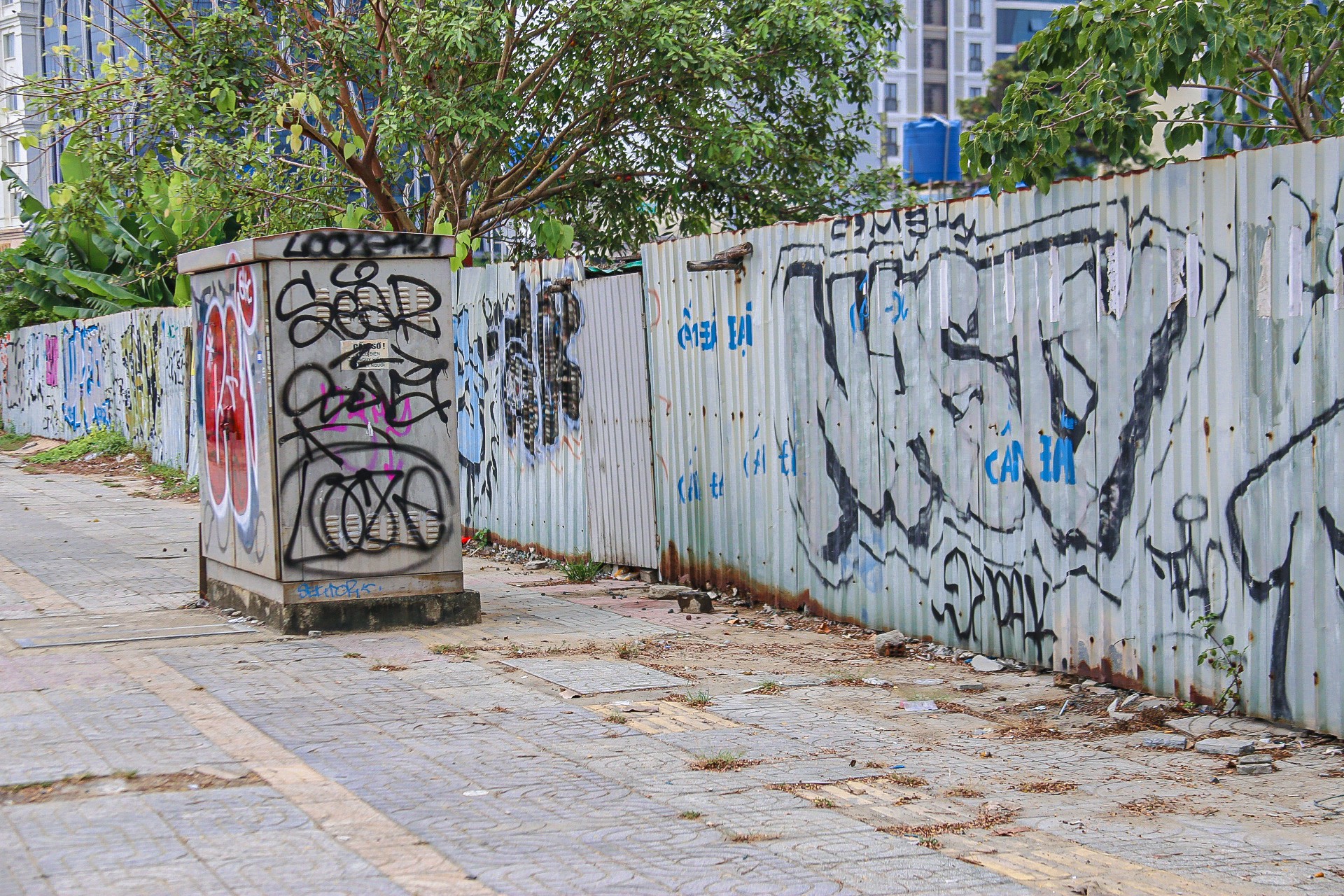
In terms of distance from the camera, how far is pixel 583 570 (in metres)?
10.7

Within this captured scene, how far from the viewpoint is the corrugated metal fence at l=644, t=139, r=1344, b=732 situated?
222 inches

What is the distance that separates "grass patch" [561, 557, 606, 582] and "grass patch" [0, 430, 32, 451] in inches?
827

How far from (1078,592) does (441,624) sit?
392 centimetres

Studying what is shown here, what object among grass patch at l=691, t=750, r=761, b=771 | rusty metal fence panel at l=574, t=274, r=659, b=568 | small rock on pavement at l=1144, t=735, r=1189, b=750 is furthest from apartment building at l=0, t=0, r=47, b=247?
small rock on pavement at l=1144, t=735, r=1189, b=750

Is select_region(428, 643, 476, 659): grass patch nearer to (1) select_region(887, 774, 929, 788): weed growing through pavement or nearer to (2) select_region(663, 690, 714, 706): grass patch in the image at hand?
(2) select_region(663, 690, 714, 706): grass patch

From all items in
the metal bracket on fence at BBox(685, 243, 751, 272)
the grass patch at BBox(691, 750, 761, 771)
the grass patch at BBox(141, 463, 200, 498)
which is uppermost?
the metal bracket on fence at BBox(685, 243, 751, 272)

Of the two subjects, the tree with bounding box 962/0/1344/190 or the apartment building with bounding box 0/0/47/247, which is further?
the apartment building with bounding box 0/0/47/247

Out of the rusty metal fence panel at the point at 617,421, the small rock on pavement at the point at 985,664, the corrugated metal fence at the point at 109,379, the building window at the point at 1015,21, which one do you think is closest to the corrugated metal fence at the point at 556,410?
the rusty metal fence panel at the point at 617,421

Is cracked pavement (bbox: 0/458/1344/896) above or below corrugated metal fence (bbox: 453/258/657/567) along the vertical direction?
below

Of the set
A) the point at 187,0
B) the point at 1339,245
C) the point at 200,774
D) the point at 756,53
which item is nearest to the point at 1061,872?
the point at 1339,245

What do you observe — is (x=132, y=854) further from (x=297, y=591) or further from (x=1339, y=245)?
(x=1339, y=245)

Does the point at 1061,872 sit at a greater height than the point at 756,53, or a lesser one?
lesser

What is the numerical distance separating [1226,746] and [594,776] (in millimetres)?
2502

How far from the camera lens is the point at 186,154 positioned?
1562cm
